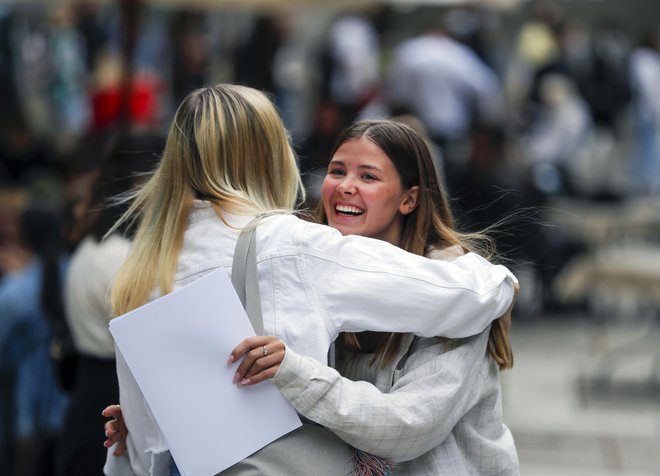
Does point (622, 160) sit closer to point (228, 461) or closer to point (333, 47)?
point (333, 47)

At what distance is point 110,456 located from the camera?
3064 mm

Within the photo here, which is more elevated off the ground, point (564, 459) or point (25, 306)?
point (25, 306)

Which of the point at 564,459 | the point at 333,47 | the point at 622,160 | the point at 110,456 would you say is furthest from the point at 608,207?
the point at 110,456

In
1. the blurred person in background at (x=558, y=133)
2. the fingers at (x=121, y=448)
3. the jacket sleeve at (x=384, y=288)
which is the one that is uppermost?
the jacket sleeve at (x=384, y=288)

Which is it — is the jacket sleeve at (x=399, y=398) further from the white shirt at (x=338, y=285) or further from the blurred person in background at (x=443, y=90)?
the blurred person in background at (x=443, y=90)

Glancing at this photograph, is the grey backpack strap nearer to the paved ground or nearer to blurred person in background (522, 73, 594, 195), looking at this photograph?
the paved ground

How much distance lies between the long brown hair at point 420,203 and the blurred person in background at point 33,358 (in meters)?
2.50

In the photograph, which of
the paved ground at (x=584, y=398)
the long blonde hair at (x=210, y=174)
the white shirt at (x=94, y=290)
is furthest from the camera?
the paved ground at (x=584, y=398)

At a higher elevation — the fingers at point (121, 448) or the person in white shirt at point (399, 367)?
the person in white shirt at point (399, 367)

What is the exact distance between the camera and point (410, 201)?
3.06 m

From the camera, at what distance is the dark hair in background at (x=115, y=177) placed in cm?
441

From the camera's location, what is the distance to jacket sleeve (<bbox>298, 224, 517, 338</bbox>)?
2676 millimetres

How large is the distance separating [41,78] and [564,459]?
8.25 meters

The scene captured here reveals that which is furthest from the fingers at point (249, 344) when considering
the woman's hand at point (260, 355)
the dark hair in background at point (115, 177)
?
the dark hair in background at point (115, 177)
